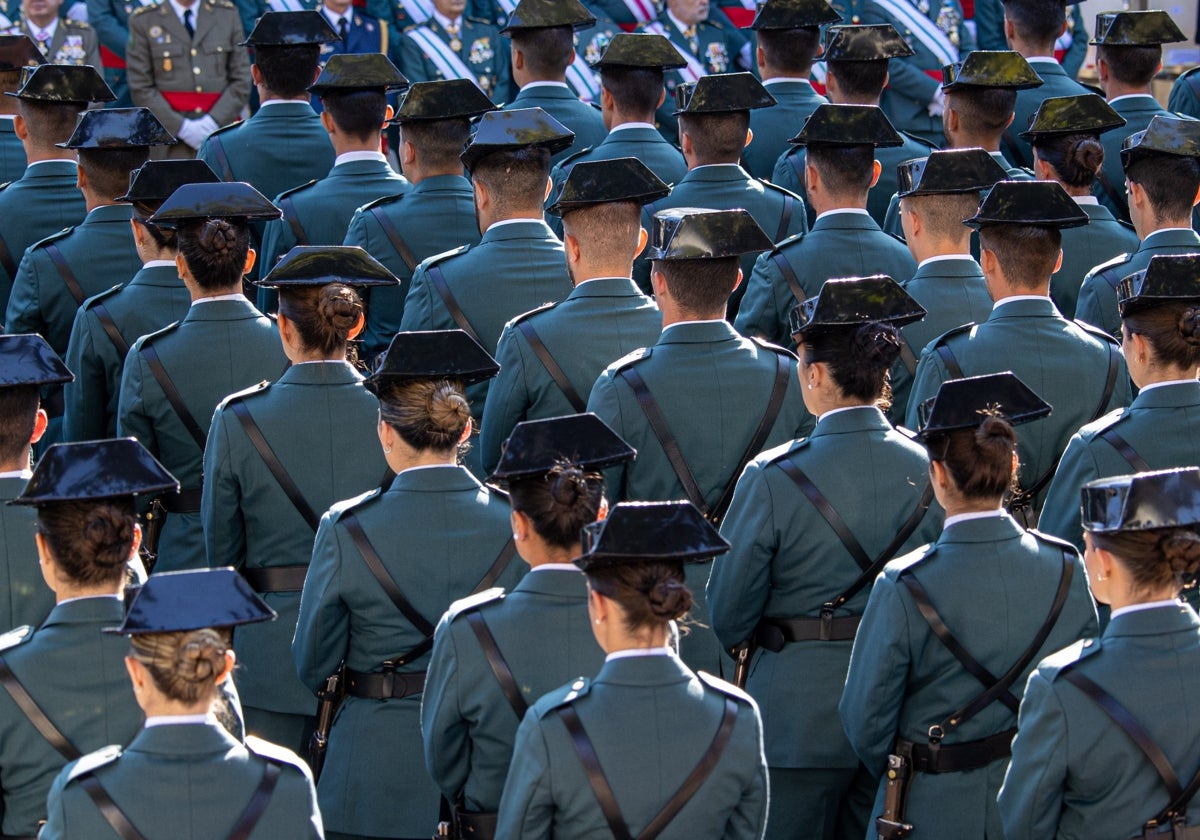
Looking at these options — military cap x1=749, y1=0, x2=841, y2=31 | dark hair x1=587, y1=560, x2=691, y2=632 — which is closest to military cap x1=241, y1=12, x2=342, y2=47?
military cap x1=749, y1=0, x2=841, y2=31

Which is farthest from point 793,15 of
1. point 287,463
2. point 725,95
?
point 287,463

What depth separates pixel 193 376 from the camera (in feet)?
20.5

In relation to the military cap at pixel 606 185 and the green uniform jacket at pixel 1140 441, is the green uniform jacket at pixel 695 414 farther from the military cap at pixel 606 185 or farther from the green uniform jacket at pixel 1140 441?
the green uniform jacket at pixel 1140 441

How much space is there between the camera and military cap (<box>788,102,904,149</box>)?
713 centimetres

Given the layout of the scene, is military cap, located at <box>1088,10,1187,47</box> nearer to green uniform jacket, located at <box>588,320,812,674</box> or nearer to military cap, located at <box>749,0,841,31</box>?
military cap, located at <box>749,0,841,31</box>

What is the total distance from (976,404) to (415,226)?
3.07m

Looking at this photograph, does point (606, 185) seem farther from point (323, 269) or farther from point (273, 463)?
point (273, 463)

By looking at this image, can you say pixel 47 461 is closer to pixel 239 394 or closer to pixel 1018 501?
pixel 239 394

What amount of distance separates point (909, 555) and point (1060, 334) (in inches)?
59.6

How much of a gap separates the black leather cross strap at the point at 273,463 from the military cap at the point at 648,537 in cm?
160

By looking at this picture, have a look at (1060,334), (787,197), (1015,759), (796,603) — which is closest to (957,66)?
(787,197)

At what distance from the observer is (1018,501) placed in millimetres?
6105

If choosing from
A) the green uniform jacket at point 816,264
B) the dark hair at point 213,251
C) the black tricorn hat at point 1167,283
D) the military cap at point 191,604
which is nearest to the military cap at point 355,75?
the dark hair at point 213,251

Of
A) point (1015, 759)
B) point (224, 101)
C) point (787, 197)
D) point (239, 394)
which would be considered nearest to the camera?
point (1015, 759)
